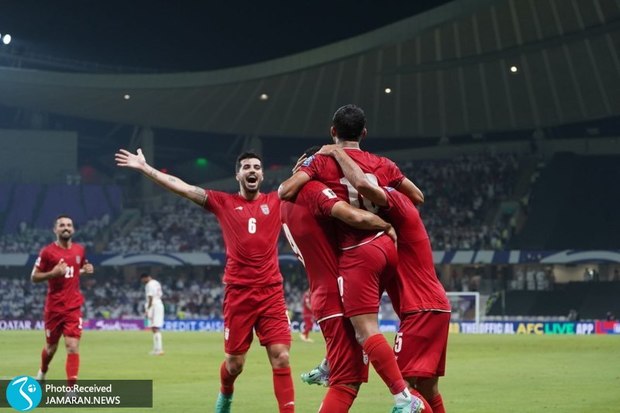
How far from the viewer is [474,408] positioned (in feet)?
51.8

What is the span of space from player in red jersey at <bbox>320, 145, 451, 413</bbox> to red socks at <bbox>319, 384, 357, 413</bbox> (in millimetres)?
687

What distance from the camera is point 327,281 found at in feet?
31.0

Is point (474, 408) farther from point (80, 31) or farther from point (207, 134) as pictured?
point (207, 134)

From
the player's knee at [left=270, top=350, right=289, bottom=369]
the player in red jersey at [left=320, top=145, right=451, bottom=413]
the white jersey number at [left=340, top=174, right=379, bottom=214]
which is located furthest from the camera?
the player's knee at [left=270, top=350, right=289, bottom=369]

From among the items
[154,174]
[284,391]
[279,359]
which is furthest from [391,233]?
[279,359]

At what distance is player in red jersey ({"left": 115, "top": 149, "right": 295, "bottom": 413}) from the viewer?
12.9 meters

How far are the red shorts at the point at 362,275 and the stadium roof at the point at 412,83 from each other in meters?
41.6

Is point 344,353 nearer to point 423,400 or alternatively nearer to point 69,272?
point 423,400

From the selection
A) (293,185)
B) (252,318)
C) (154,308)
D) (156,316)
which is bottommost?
(252,318)

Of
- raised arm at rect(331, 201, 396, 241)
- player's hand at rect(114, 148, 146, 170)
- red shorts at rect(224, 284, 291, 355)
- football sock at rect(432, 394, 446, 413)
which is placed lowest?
football sock at rect(432, 394, 446, 413)

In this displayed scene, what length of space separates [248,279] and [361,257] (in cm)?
401
